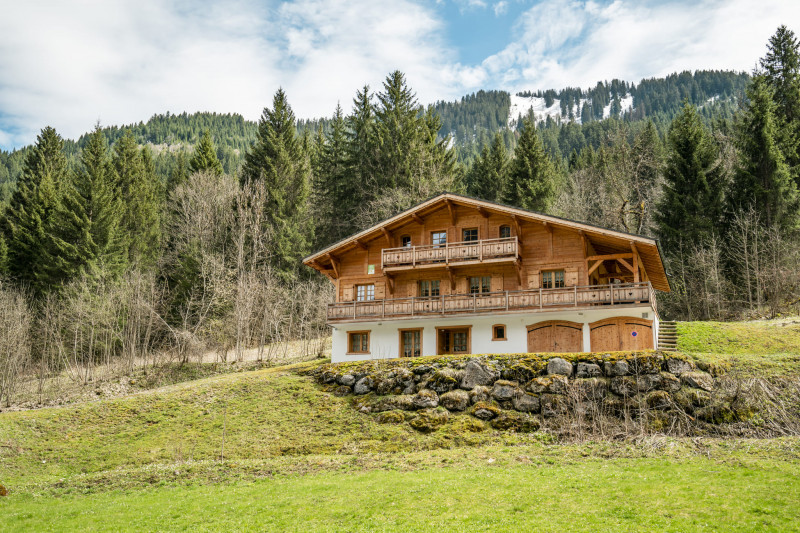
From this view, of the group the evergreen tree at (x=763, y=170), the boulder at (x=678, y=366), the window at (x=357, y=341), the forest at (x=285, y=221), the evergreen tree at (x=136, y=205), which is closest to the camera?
the boulder at (x=678, y=366)

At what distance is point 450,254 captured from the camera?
32.7 metres

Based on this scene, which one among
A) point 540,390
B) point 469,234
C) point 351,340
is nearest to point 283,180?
point 351,340

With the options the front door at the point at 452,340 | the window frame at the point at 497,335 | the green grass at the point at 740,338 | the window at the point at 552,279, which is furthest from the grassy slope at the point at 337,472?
the window at the point at 552,279

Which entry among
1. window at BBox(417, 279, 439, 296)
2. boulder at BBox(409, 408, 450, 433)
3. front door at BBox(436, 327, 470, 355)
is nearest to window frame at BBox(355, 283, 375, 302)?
window at BBox(417, 279, 439, 296)

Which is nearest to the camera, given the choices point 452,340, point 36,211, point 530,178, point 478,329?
point 478,329

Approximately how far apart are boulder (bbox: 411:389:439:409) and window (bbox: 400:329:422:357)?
8.46 meters

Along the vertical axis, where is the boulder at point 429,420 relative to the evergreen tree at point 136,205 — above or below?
below

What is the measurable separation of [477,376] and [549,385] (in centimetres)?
287

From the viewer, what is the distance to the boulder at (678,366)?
21.4 metres

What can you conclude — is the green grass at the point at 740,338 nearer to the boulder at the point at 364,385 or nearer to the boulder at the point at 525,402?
the boulder at the point at 525,402

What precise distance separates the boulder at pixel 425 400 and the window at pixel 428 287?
10.9 metres

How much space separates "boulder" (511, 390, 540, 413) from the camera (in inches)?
866

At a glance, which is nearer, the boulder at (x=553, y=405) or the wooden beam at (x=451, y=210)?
the boulder at (x=553, y=405)

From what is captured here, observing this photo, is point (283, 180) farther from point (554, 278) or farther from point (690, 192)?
point (690, 192)
